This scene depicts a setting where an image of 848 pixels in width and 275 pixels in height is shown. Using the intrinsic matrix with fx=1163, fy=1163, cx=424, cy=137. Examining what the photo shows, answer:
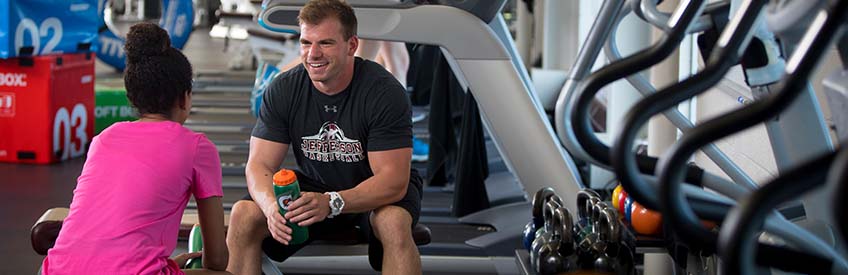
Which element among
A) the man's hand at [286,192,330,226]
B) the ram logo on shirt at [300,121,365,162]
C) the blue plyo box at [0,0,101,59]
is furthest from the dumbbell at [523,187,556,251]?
the blue plyo box at [0,0,101,59]

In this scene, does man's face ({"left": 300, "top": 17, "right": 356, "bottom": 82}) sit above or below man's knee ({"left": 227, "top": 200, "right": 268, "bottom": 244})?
above

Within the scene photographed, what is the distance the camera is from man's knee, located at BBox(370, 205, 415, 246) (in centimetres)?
304

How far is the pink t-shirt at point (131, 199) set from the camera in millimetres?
2377

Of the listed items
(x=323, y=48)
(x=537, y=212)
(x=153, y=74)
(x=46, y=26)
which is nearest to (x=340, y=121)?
(x=323, y=48)

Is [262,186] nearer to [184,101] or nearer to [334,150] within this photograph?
[334,150]

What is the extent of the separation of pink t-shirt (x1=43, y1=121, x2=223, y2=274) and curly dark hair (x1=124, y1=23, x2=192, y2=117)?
0.15 feet

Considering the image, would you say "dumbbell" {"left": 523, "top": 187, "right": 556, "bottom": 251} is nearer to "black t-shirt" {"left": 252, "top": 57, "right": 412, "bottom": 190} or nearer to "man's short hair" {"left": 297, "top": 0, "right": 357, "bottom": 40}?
"black t-shirt" {"left": 252, "top": 57, "right": 412, "bottom": 190}

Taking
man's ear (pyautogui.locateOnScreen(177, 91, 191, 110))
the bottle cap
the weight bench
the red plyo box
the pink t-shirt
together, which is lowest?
the red plyo box

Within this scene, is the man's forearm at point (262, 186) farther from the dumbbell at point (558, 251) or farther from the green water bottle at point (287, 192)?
the dumbbell at point (558, 251)

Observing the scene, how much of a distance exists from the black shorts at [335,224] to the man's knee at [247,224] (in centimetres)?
5

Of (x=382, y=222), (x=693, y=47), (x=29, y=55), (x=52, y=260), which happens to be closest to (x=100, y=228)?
(x=52, y=260)

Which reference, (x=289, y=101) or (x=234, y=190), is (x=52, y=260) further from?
(x=234, y=190)

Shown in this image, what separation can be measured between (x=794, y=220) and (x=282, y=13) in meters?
2.03

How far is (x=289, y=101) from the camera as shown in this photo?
3244 mm
